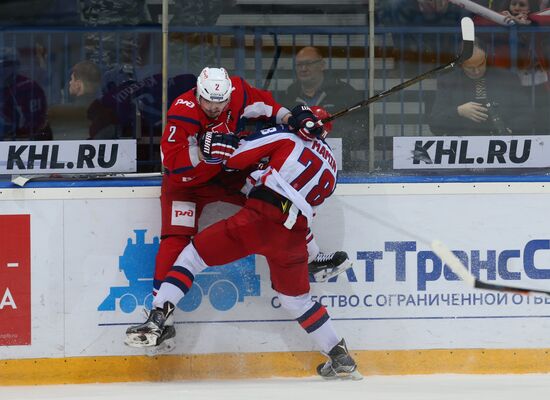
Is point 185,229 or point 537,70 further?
point 537,70

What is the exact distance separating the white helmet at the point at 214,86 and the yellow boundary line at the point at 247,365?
1087mm

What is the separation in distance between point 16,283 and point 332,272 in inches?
50.2

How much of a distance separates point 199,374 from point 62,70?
54.9 inches

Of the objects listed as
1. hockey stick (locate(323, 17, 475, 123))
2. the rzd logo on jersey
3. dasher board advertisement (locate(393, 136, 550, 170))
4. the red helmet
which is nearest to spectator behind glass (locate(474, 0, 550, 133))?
dasher board advertisement (locate(393, 136, 550, 170))

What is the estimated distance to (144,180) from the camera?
5.60m

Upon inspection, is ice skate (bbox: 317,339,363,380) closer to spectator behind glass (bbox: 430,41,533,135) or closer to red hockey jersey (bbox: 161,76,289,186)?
red hockey jersey (bbox: 161,76,289,186)

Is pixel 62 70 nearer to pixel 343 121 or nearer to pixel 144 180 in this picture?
pixel 144 180

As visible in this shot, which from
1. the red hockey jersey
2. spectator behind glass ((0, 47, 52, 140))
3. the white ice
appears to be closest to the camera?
the white ice

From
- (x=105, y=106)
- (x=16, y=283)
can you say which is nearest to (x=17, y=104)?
(x=105, y=106)

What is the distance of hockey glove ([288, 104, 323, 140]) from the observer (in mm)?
5289

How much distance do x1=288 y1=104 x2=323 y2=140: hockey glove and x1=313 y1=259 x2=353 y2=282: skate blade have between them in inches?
22.4

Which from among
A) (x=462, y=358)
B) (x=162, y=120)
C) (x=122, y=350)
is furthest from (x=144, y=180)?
(x=462, y=358)

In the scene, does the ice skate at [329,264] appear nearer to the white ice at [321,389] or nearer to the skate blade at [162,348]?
the white ice at [321,389]

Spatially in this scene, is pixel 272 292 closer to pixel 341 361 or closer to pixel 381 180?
pixel 341 361
